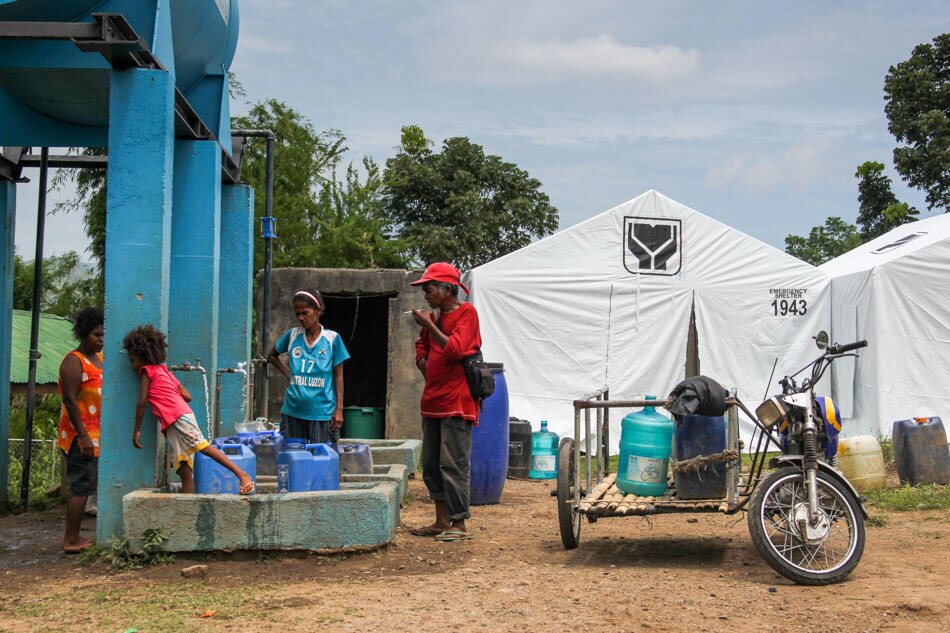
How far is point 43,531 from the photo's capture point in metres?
6.91

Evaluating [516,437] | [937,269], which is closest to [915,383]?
[937,269]

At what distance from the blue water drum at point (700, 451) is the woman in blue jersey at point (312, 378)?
7.70ft

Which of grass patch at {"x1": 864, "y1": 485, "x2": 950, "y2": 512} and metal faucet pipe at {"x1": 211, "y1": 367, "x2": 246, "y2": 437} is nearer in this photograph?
metal faucet pipe at {"x1": 211, "y1": 367, "x2": 246, "y2": 437}

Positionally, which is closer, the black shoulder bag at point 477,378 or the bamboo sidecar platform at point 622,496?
the bamboo sidecar platform at point 622,496

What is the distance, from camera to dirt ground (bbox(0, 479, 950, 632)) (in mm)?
4418

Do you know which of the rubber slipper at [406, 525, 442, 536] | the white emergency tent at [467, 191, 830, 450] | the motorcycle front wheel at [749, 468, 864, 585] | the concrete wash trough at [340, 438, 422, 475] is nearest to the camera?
the motorcycle front wheel at [749, 468, 864, 585]

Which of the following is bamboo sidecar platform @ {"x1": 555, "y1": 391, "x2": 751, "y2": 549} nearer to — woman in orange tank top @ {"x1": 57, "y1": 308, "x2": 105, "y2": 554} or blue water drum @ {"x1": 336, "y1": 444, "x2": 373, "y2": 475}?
blue water drum @ {"x1": 336, "y1": 444, "x2": 373, "y2": 475}

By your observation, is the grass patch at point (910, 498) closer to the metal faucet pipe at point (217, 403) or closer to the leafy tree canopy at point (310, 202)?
the metal faucet pipe at point (217, 403)

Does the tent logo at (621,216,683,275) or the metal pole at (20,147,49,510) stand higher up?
the tent logo at (621,216,683,275)

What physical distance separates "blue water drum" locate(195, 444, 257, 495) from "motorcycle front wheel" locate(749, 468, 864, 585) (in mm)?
2944

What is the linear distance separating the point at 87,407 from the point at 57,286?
1270 inches

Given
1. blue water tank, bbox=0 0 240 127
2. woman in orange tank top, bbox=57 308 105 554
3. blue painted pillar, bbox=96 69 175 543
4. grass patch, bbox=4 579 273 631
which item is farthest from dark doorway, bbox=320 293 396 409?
grass patch, bbox=4 579 273 631

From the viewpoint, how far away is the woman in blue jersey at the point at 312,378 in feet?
21.8

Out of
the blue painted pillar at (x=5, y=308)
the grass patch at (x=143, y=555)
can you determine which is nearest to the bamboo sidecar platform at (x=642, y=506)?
the grass patch at (x=143, y=555)
